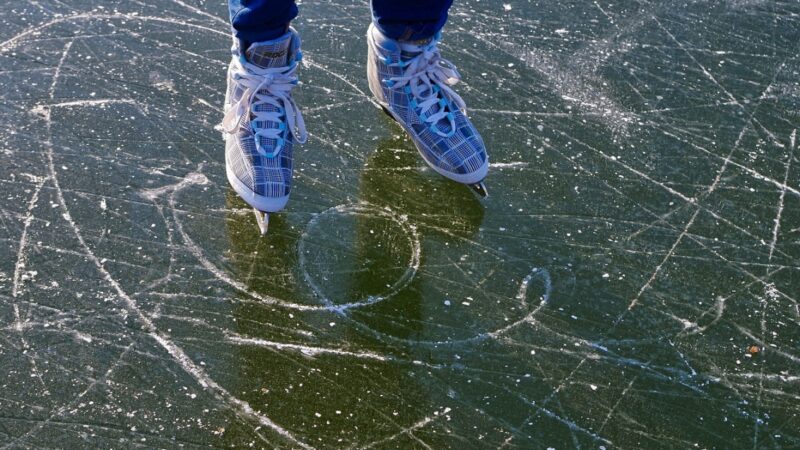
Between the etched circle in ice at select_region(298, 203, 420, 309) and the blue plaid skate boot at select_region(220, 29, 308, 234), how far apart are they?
0.12 m

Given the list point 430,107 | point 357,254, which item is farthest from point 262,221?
point 430,107

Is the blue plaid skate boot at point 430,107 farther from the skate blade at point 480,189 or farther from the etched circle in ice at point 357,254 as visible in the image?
the etched circle in ice at point 357,254

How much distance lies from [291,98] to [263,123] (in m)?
0.09

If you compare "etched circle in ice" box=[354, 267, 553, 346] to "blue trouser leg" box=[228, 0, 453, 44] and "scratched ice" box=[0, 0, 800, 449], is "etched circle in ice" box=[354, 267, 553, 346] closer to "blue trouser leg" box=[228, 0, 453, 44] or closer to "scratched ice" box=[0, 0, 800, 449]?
"scratched ice" box=[0, 0, 800, 449]

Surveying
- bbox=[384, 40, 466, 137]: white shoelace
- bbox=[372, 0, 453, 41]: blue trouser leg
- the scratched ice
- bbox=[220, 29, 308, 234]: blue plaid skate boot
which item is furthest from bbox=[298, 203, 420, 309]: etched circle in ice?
bbox=[372, 0, 453, 41]: blue trouser leg

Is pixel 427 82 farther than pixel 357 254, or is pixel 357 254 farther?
pixel 427 82

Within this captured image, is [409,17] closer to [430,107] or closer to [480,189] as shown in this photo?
[430,107]

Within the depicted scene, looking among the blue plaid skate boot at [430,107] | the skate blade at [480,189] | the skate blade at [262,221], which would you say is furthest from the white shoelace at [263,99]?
the skate blade at [480,189]

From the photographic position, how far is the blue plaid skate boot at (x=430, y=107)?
7.58 ft

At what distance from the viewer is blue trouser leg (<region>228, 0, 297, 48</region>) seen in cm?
208

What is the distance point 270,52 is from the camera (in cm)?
218

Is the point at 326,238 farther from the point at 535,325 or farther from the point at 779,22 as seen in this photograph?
the point at 779,22

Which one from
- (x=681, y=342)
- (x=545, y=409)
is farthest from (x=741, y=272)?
(x=545, y=409)

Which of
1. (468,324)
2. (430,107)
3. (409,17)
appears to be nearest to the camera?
(468,324)
